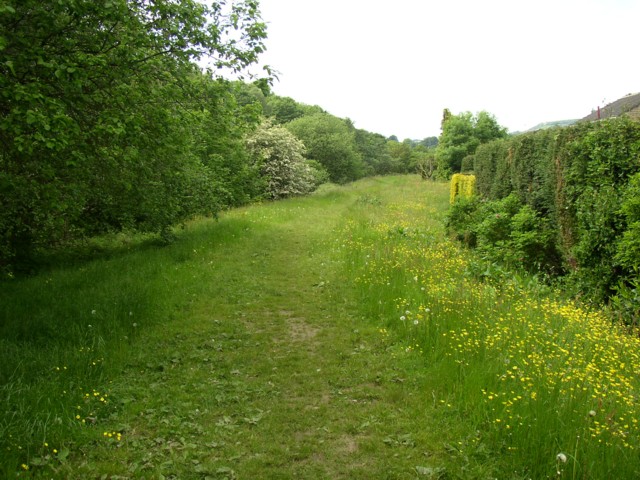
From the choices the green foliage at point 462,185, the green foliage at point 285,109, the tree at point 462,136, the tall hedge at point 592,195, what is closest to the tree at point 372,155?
the green foliage at point 285,109

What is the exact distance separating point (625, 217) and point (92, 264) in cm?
1031

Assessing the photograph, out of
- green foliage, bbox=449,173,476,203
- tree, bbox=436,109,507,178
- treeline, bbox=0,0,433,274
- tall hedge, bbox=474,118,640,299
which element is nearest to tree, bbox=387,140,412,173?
tree, bbox=436,109,507,178

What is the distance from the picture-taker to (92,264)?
9.53m

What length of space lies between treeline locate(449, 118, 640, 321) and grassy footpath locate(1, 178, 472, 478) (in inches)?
138

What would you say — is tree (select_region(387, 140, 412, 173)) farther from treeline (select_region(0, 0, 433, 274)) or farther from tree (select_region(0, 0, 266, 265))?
tree (select_region(0, 0, 266, 265))

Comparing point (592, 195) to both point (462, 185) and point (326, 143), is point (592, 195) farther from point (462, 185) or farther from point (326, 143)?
point (326, 143)

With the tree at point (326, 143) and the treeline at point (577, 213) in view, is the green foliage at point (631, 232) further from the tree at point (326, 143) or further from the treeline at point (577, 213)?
the tree at point (326, 143)

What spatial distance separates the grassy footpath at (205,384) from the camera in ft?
11.2

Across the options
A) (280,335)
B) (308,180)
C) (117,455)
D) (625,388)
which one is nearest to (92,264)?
(280,335)

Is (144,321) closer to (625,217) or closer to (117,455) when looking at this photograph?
(117,455)

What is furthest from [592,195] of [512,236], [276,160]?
[276,160]

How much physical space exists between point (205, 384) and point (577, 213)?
6468 mm

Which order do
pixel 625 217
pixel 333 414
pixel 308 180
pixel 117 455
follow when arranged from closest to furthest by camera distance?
1. pixel 117 455
2. pixel 333 414
3. pixel 625 217
4. pixel 308 180

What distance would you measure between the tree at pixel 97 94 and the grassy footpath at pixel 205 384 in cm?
172
